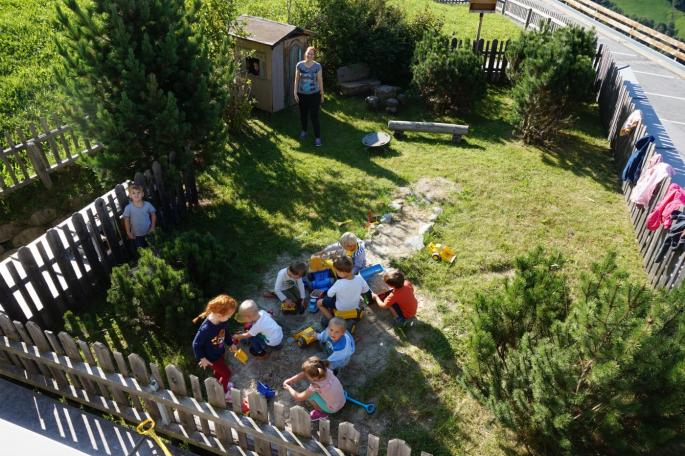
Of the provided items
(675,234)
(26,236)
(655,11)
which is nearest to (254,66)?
(26,236)

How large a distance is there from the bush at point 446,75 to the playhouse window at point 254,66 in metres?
3.97

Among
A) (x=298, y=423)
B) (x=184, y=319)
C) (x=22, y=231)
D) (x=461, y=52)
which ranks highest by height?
(x=461, y=52)

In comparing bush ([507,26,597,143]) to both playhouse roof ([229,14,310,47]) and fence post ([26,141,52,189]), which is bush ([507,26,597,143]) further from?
fence post ([26,141,52,189])

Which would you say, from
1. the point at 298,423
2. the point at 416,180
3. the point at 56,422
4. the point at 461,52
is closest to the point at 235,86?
the point at 416,180

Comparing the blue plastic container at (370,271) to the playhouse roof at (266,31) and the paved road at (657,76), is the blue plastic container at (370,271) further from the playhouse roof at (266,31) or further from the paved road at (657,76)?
the paved road at (657,76)

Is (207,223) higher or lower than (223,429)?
lower

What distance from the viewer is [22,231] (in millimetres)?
8000

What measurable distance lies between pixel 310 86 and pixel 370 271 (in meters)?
5.15

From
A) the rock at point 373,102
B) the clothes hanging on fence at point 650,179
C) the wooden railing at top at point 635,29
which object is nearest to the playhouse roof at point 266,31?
the rock at point 373,102

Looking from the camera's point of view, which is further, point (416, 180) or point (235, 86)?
point (235, 86)

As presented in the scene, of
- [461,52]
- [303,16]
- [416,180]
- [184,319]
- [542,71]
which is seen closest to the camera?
[184,319]

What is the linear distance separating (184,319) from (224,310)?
3.33 ft

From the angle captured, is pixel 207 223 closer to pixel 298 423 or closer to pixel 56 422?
pixel 56 422

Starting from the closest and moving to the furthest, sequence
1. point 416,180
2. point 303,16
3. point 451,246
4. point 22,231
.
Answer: point 451,246 → point 22,231 → point 416,180 → point 303,16
